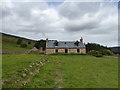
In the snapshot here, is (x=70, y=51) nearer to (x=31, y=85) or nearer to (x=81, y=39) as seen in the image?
(x=81, y=39)

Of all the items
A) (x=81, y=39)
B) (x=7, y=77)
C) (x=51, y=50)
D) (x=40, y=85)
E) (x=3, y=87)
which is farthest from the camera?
(x=81, y=39)

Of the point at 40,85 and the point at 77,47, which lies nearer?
the point at 40,85

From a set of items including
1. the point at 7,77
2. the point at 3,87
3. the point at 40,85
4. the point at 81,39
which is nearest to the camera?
the point at 3,87

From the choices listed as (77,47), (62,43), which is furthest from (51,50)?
(77,47)

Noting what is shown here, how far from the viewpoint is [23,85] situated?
37.5ft

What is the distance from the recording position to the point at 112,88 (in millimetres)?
11898

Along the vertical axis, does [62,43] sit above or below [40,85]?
above

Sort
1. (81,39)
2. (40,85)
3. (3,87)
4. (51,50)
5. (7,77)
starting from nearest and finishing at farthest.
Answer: (3,87), (40,85), (7,77), (51,50), (81,39)

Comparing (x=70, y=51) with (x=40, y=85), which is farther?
(x=70, y=51)

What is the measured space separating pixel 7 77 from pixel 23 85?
2.91 meters

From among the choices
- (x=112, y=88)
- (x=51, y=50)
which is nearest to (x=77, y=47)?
(x=51, y=50)

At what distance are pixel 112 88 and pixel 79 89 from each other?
3253mm

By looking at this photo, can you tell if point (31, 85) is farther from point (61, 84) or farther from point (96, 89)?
point (96, 89)

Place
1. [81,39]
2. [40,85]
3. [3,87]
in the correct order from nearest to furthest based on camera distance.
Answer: [3,87] < [40,85] < [81,39]
